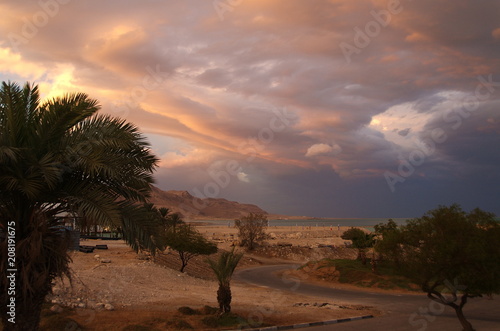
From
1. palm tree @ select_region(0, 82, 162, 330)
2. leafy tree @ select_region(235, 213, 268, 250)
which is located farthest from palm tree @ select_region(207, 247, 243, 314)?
leafy tree @ select_region(235, 213, 268, 250)

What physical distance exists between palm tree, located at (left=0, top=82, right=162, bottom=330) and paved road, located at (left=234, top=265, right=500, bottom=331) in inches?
390

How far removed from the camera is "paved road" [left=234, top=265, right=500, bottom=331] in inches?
631

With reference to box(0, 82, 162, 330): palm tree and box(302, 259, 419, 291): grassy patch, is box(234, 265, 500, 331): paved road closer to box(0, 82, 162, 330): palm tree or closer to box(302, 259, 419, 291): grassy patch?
box(302, 259, 419, 291): grassy patch

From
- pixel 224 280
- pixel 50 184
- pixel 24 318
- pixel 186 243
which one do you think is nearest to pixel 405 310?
pixel 224 280

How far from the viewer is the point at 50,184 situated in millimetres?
8680

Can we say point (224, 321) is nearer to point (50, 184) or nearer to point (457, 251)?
point (457, 251)

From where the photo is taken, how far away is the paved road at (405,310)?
1603 cm

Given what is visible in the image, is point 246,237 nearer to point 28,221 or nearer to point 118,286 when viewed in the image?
point 118,286

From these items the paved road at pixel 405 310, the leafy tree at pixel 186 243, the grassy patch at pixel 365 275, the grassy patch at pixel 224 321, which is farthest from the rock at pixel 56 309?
the grassy patch at pixel 365 275

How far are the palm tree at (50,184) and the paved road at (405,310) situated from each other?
991cm

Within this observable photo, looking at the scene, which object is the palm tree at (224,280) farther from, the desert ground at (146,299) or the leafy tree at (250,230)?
the leafy tree at (250,230)

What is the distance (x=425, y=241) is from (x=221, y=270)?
26.8 ft

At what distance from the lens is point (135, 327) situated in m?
13.7

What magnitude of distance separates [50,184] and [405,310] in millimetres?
18937
